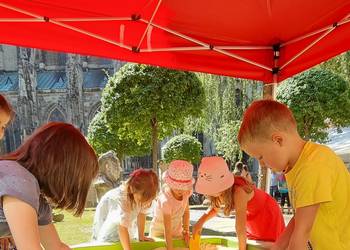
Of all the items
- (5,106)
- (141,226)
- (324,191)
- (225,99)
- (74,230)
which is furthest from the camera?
(225,99)

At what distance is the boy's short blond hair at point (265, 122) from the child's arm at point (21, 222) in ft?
2.29

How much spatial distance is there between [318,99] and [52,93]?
16419 millimetres

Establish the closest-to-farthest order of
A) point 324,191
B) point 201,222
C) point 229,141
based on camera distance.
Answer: point 324,191, point 201,222, point 229,141

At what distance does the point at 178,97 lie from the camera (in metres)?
9.01

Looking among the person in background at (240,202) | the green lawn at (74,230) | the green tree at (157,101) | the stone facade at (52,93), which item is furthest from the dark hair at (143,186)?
the stone facade at (52,93)

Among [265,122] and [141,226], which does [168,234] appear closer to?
[141,226]

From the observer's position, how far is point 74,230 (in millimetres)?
7230

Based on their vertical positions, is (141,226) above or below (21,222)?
below

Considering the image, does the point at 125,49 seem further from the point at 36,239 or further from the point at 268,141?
the point at 36,239

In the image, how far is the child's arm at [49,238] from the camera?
127 cm

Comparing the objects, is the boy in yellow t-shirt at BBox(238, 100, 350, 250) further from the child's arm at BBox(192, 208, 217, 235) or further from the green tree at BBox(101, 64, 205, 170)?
the green tree at BBox(101, 64, 205, 170)

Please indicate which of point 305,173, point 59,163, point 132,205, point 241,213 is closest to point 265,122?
point 305,173

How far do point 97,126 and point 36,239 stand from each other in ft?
48.2

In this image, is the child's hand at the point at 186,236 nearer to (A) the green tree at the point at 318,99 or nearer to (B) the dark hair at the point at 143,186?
(B) the dark hair at the point at 143,186
